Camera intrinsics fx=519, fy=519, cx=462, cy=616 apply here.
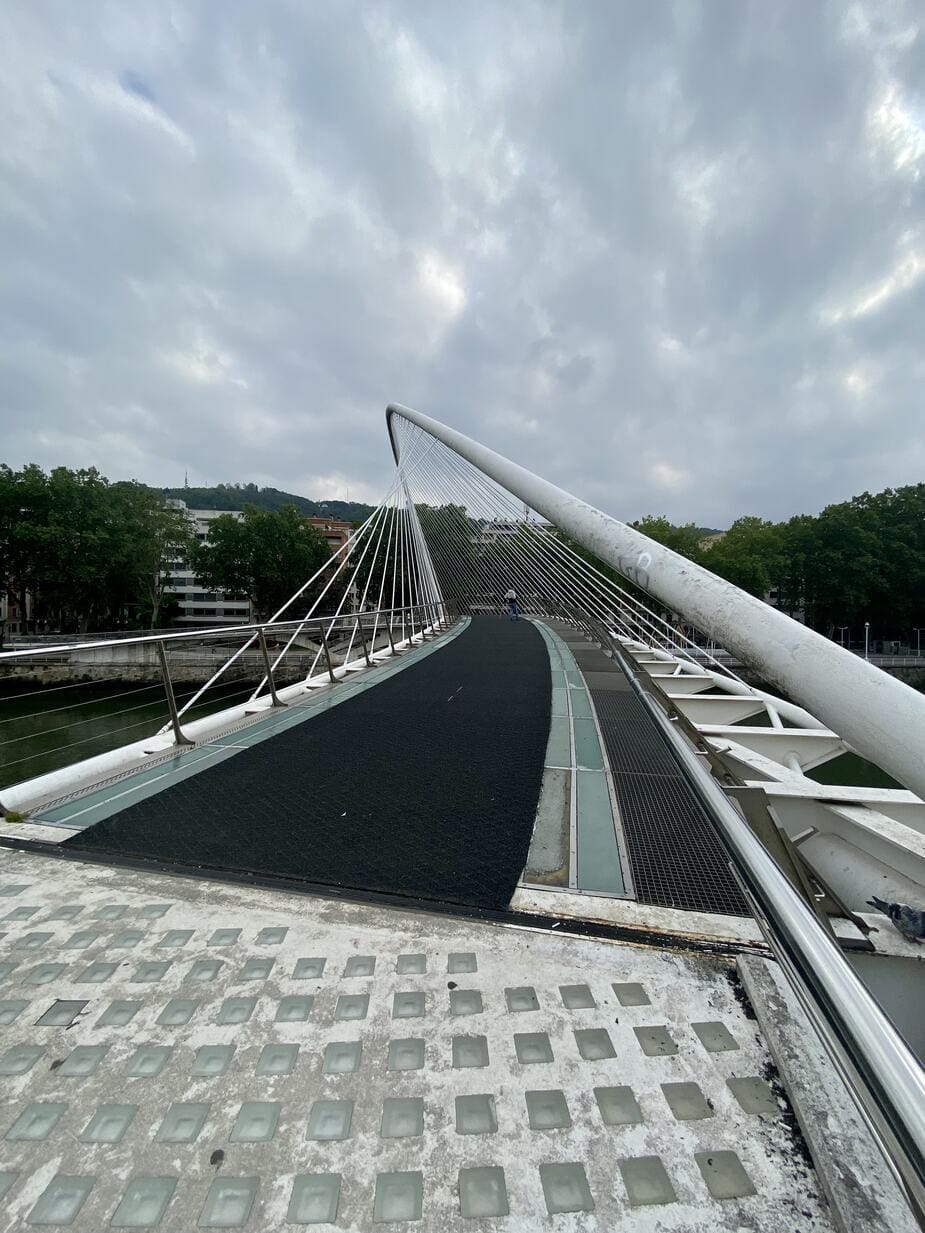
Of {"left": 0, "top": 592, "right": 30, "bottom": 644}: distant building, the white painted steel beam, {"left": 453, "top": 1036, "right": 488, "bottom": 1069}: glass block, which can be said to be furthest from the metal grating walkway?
{"left": 0, "top": 592, "right": 30, "bottom": 644}: distant building

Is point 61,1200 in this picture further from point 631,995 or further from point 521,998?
point 631,995

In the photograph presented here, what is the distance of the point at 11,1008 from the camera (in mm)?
1455

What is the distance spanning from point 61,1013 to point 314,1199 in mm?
934

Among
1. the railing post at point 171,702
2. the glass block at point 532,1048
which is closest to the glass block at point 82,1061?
the glass block at point 532,1048

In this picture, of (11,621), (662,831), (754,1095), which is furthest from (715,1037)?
(11,621)

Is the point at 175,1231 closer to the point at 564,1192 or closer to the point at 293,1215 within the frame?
the point at 293,1215

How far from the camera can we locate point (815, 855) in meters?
2.86

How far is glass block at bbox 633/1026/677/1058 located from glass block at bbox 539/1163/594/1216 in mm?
355

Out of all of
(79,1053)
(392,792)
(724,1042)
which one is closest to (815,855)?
(724,1042)

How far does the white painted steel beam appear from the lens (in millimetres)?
1693

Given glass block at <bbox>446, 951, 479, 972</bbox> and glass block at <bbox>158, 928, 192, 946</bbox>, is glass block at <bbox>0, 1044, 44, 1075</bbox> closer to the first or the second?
glass block at <bbox>158, 928, 192, 946</bbox>

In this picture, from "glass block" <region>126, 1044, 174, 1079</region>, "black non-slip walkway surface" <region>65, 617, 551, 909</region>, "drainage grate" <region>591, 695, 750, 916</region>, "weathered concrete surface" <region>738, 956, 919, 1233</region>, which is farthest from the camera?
"black non-slip walkway surface" <region>65, 617, 551, 909</region>

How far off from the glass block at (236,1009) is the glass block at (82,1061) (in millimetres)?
272

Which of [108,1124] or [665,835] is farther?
[665,835]
